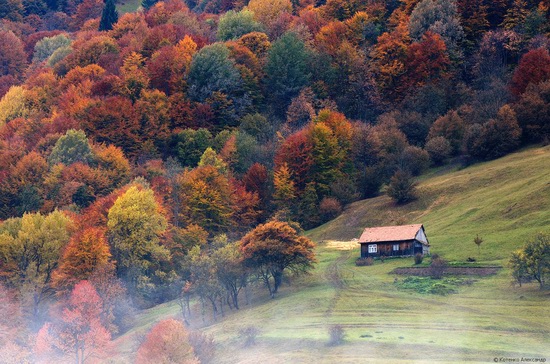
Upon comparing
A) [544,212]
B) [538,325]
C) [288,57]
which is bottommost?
[538,325]

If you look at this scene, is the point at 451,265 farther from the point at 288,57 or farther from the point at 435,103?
the point at 288,57

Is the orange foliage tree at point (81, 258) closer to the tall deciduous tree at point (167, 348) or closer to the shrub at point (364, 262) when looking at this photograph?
the tall deciduous tree at point (167, 348)

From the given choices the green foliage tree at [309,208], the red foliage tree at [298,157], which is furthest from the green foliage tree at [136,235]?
the red foliage tree at [298,157]

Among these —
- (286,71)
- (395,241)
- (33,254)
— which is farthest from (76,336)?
(286,71)

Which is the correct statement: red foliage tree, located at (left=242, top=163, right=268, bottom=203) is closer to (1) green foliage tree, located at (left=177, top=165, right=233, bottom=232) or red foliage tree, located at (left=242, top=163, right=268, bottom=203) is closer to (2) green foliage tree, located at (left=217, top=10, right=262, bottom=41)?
(1) green foliage tree, located at (left=177, top=165, right=233, bottom=232)

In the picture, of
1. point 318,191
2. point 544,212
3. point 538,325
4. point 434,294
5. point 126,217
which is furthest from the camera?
point 318,191

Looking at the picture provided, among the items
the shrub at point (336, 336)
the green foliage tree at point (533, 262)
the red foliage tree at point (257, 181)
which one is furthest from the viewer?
the red foliage tree at point (257, 181)

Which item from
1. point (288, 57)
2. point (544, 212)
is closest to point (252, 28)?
point (288, 57)

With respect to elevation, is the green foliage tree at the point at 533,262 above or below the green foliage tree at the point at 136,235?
below
